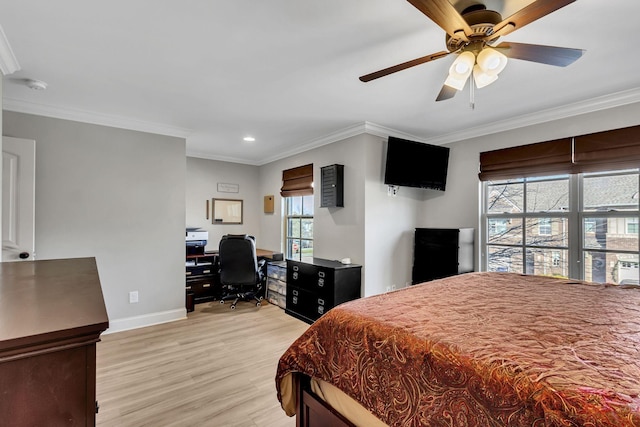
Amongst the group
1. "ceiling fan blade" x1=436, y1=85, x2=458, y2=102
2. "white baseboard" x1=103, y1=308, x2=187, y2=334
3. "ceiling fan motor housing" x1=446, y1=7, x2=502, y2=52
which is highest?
"ceiling fan motor housing" x1=446, y1=7, x2=502, y2=52

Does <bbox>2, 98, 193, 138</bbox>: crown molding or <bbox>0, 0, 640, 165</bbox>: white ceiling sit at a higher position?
<bbox>0, 0, 640, 165</bbox>: white ceiling

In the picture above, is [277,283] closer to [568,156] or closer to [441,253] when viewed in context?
[441,253]

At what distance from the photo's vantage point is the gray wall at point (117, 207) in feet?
10.3

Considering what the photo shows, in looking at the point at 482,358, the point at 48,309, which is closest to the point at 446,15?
the point at 482,358

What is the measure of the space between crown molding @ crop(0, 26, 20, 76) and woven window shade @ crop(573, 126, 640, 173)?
4.71m

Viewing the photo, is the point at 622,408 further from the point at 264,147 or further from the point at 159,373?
the point at 264,147

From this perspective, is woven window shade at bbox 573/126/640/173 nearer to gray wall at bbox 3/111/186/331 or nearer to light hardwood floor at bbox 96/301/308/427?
light hardwood floor at bbox 96/301/308/427

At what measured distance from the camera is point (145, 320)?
3.63m

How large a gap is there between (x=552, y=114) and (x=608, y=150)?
0.61m

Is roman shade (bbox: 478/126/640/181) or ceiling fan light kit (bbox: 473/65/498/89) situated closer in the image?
ceiling fan light kit (bbox: 473/65/498/89)

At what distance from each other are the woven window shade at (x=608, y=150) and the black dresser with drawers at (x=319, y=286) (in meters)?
2.52

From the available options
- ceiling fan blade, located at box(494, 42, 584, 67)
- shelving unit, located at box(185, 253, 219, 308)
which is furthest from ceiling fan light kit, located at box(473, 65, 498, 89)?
shelving unit, located at box(185, 253, 219, 308)

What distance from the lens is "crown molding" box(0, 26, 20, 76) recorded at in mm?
1976

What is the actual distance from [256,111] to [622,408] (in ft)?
10.9
